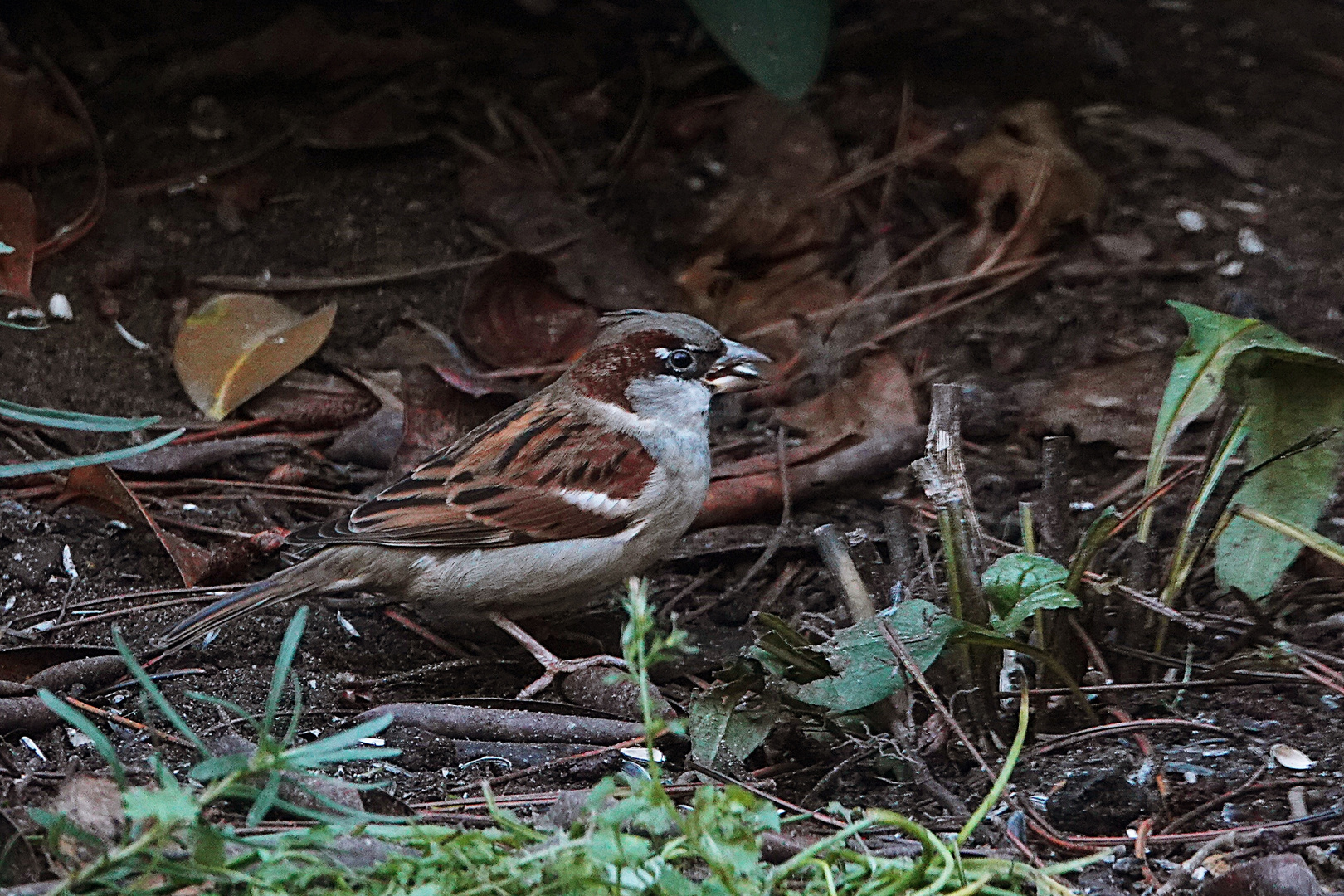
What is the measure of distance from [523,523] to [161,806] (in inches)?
82.6

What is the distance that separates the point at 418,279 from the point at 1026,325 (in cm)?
219

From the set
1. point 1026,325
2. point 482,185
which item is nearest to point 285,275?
point 482,185

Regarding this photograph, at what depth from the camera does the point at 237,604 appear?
A: 3.60 m

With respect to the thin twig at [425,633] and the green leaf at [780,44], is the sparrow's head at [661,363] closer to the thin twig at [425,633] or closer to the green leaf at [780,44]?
the thin twig at [425,633]

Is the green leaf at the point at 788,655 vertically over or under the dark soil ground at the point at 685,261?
over

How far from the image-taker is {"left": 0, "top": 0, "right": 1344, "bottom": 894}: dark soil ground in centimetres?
315

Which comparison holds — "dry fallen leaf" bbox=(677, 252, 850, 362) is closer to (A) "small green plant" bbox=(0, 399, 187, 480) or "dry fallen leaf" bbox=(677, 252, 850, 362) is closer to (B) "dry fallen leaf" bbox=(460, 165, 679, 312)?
(B) "dry fallen leaf" bbox=(460, 165, 679, 312)

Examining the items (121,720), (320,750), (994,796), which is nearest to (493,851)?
(320,750)

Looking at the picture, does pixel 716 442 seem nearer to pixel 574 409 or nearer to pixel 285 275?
pixel 574 409

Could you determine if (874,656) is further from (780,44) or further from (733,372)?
(780,44)

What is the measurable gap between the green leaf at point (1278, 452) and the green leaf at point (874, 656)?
0.84 meters

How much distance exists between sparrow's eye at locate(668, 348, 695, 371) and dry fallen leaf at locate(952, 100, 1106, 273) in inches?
65.7

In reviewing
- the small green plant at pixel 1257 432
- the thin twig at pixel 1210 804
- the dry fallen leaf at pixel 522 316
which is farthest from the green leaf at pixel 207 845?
the dry fallen leaf at pixel 522 316

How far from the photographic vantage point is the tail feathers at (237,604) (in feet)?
11.5
